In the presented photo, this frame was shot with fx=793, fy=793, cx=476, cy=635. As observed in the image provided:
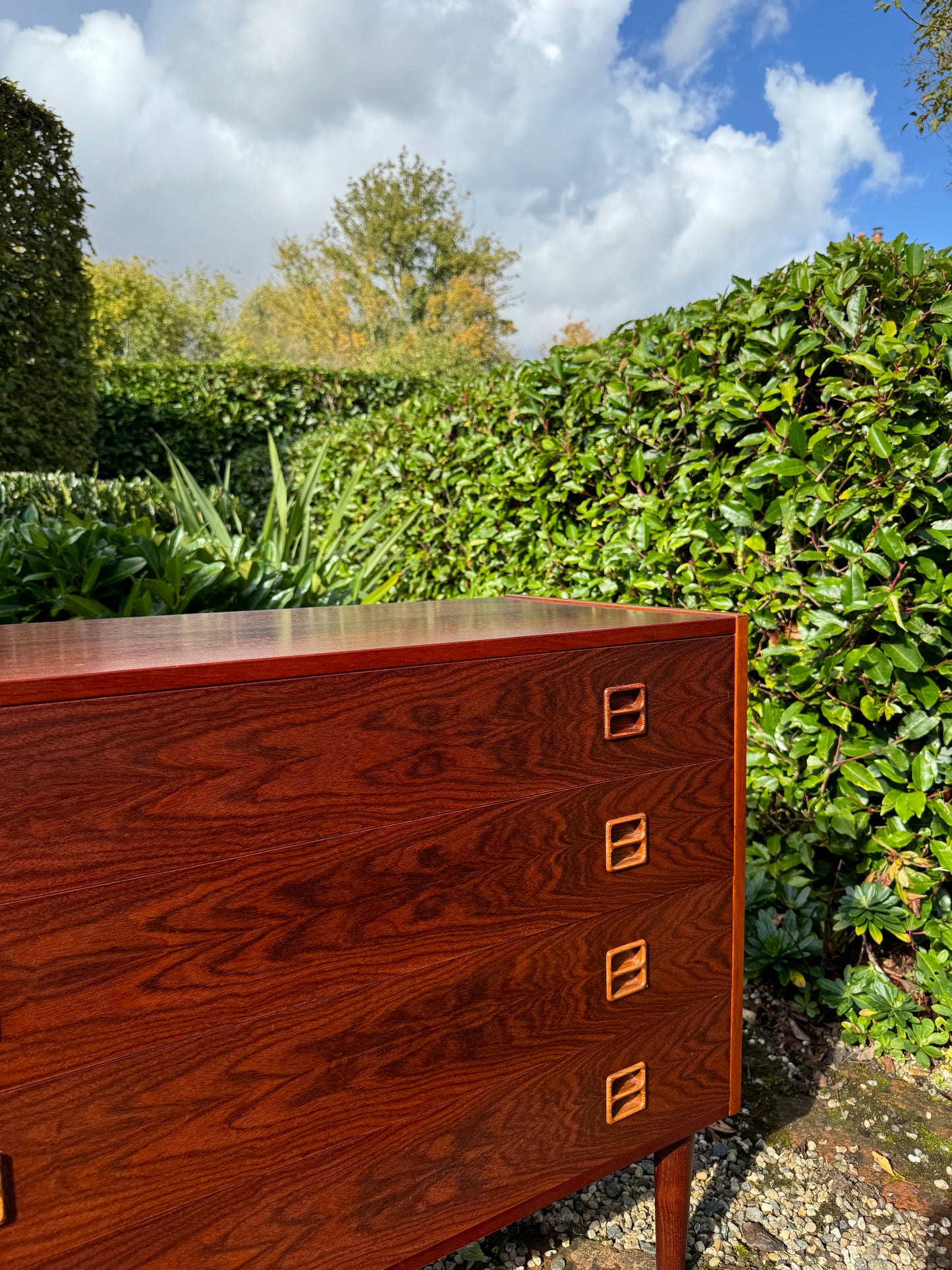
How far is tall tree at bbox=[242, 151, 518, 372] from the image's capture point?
76.0 ft

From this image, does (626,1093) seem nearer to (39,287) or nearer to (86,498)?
(86,498)

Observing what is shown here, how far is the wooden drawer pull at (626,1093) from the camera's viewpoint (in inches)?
49.1

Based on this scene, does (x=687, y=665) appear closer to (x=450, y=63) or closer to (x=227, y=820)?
(x=227, y=820)

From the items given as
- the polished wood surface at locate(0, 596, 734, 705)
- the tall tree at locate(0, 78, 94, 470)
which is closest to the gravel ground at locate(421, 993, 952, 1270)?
the polished wood surface at locate(0, 596, 734, 705)

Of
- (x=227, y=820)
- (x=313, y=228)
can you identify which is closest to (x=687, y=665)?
(x=227, y=820)

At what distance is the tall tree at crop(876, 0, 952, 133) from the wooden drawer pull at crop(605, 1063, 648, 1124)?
723 centimetres

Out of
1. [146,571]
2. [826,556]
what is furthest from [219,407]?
[826,556]

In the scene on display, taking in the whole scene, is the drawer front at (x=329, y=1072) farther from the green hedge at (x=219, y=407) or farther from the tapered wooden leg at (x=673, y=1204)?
the green hedge at (x=219, y=407)

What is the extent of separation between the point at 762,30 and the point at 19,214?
38.6 ft

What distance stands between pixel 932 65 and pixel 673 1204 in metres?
8.27

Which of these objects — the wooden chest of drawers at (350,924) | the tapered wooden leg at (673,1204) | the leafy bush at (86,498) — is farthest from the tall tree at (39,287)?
the tapered wooden leg at (673,1204)

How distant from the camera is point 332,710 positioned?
36.9 inches

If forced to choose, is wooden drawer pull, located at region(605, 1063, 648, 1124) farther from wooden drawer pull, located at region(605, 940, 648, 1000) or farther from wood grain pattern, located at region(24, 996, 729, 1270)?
wooden drawer pull, located at region(605, 940, 648, 1000)

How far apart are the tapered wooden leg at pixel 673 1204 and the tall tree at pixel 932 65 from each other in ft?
23.9
